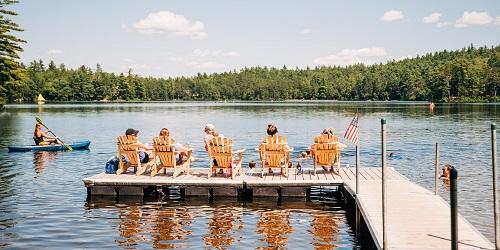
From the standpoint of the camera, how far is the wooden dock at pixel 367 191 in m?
11.8

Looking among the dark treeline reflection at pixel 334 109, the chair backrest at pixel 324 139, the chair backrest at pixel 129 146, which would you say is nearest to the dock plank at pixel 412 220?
the chair backrest at pixel 324 139

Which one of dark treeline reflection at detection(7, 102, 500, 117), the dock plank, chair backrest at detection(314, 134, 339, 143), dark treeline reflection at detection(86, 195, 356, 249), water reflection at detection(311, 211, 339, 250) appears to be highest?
chair backrest at detection(314, 134, 339, 143)

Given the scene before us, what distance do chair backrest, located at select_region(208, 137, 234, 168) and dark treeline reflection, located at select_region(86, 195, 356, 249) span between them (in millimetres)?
1324

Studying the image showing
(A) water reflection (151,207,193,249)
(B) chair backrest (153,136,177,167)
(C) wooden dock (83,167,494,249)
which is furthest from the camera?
(B) chair backrest (153,136,177,167)

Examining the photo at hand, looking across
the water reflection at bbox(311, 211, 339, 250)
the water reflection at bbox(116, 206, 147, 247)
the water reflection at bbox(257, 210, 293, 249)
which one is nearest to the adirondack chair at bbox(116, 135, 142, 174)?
the water reflection at bbox(116, 206, 147, 247)

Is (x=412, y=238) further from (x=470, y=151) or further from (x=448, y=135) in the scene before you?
(x=448, y=135)

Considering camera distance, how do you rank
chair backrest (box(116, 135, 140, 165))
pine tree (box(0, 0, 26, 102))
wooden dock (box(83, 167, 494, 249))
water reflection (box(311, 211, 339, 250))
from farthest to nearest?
pine tree (box(0, 0, 26, 102)) → chair backrest (box(116, 135, 140, 165)) → water reflection (box(311, 211, 339, 250)) → wooden dock (box(83, 167, 494, 249))

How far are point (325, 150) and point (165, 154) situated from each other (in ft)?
18.2

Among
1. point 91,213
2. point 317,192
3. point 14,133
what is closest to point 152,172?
point 91,213

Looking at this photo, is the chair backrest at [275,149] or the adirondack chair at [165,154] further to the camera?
the adirondack chair at [165,154]

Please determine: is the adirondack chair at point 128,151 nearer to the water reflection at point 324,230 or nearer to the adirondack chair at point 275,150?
the adirondack chair at point 275,150

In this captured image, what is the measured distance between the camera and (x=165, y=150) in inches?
753

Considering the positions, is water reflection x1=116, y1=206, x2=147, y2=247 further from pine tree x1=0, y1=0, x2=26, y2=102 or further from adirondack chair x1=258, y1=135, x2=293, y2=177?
pine tree x1=0, y1=0, x2=26, y2=102

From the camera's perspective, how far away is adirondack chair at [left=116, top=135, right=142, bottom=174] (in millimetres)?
19344
